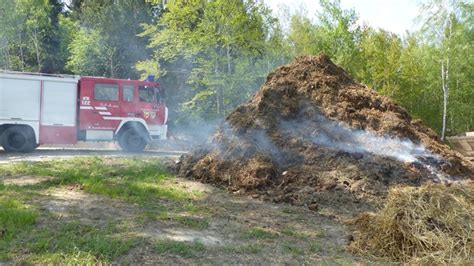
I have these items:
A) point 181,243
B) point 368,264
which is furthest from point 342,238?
point 181,243

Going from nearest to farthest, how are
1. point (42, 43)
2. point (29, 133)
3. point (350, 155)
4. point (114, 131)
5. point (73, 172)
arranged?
point (350, 155)
point (73, 172)
point (29, 133)
point (114, 131)
point (42, 43)

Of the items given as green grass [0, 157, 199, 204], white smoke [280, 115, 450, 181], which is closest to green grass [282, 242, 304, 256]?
green grass [0, 157, 199, 204]

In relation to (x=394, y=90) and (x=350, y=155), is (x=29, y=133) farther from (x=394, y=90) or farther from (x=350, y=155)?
(x=394, y=90)

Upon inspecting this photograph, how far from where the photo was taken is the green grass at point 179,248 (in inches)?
173

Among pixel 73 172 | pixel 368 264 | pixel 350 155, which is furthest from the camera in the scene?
pixel 73 172

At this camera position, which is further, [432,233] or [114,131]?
[114,131]

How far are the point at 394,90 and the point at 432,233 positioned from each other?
2112 centimetres

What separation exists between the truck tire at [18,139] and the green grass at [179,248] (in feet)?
35.1

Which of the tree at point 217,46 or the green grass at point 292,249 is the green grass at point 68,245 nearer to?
the green grass at point 292,249

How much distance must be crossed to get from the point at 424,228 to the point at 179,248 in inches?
102

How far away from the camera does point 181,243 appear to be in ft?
15.2

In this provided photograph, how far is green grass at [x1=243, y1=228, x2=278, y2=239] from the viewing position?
16.8ft

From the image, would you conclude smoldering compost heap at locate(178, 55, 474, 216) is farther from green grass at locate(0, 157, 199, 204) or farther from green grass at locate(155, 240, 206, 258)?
green grass at locate(155, 240, 206, 258)

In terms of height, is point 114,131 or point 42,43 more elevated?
point 42,43
